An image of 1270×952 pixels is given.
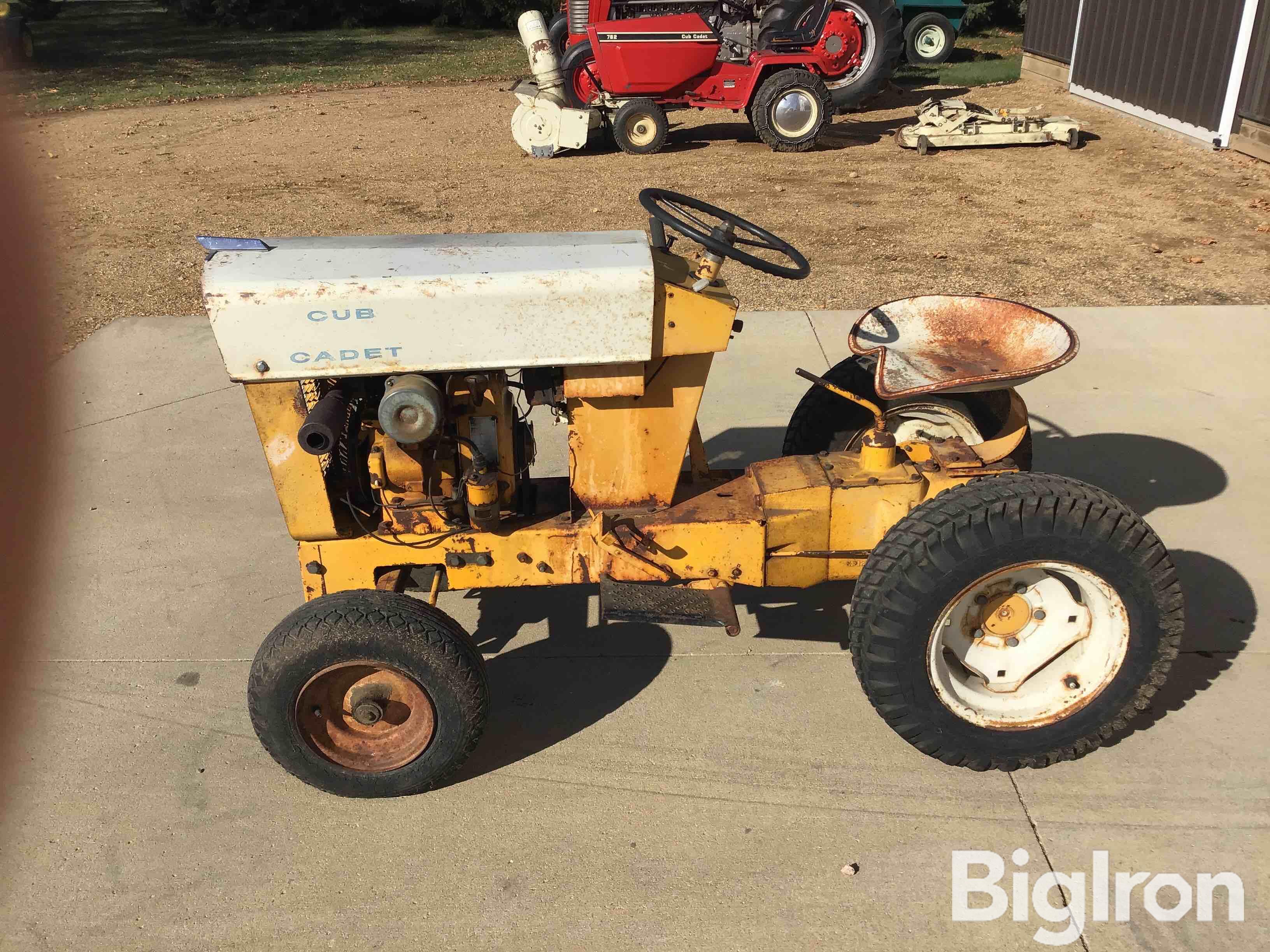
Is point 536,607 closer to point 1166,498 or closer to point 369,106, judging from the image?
point 1166,498

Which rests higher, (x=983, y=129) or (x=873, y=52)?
(x=873, y=52)

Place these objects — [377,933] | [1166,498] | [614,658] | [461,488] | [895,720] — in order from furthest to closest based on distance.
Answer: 1. [1166,498]
2. [614,658]
3. [461,488]
4. [895,720]
5. [377,933]

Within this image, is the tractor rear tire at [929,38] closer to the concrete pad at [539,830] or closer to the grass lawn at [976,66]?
the grass lawn at [976,66]

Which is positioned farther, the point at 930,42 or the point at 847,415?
the point at 930,42

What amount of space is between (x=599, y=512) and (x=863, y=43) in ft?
33.5

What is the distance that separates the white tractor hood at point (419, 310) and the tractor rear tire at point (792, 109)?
8.50 metres

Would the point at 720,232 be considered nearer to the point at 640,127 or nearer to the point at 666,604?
the point at 666,604

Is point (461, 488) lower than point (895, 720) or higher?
higher

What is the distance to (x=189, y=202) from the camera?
9.52m

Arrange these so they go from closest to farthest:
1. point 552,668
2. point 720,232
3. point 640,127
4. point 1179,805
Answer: point 1179,805
point 720,232
point 552,668
point 640,127

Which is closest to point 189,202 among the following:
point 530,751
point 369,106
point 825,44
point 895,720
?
point 369,106

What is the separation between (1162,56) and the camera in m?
11.1

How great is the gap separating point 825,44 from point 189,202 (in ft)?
21.7

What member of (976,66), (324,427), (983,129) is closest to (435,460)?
(324,427)
